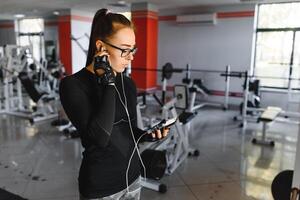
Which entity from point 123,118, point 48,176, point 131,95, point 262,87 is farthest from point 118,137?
point 262,87

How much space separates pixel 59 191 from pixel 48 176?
40 cm

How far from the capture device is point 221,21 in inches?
280

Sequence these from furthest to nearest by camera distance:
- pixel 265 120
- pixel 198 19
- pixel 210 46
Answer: pixel 210 46, pixel 198 19, pixel 265 120

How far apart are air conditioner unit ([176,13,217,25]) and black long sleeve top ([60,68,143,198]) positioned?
21.4 feet

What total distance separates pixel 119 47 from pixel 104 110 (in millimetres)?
235

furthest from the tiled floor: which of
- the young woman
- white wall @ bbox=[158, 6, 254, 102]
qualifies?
white wall @ bbox=[158, 6, 254, 102]

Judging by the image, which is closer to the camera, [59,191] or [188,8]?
[59,191]

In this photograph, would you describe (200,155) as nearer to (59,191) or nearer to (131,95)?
(59,191)

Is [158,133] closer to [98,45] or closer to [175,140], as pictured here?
[98,45]

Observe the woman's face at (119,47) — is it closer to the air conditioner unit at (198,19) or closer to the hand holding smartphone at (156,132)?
the hand holding smartphone at (156,132)

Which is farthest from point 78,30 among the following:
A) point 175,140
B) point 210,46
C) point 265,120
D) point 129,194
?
point 129,194

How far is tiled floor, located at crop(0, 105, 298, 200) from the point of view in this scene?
2.68 meters

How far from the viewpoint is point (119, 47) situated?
98 centimetres

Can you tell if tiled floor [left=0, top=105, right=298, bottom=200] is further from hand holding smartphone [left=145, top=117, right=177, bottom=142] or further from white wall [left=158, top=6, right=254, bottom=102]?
white wall [left=158, top=6, right=254, bottom=102]
